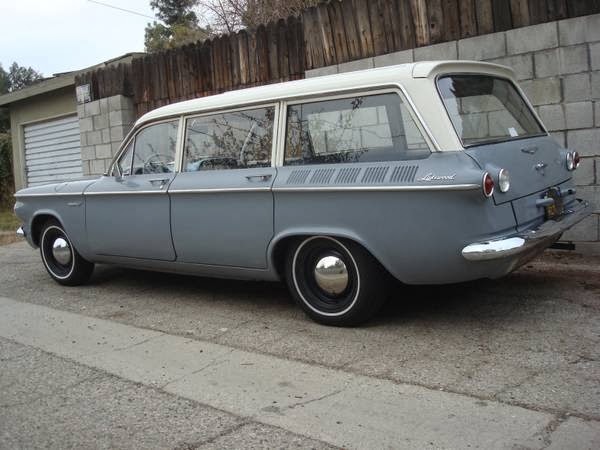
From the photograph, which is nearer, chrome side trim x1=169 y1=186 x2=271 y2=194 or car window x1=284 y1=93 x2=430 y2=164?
car window x1=284 y1=93 x2=430 y2=164

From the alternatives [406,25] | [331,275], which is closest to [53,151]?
[406,25]

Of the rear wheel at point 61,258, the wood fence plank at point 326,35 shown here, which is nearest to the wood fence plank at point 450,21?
the wood fence plank at point 326,35

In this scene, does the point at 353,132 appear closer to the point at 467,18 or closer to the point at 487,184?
the point at 487,184

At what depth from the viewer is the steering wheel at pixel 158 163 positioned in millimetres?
6051

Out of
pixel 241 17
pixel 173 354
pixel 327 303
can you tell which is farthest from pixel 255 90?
pixel 241 17

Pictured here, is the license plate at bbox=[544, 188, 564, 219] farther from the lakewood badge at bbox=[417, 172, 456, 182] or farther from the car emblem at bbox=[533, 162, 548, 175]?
the lakewood badge at bbox=[417, 172, 456, 182]

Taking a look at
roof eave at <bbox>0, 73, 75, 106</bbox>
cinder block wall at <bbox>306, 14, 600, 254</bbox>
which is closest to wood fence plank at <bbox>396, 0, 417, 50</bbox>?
cinder block wall at <bbox>306, 14, 600, 254</bbox>

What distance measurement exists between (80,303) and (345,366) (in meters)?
3.34

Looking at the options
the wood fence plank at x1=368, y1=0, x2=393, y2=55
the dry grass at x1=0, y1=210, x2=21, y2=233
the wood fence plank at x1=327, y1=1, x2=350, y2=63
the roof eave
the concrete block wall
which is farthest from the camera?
the roof eave

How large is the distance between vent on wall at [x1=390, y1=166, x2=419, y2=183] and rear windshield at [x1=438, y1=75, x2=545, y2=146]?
411mm

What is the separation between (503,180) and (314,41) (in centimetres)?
453

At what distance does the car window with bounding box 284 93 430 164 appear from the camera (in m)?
4.54

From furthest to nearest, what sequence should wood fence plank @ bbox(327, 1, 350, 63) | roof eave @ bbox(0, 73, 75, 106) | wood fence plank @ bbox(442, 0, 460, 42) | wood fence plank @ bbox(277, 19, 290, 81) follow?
roof eave @ bbox(0, 73, 75, 106) < wood fence plank @ bbox(277, 19, 290, 81) < wood fence plank @ bbox(327, 1, 350, 63) < wood fence plank @ bbox(442, 0, 460, 42)

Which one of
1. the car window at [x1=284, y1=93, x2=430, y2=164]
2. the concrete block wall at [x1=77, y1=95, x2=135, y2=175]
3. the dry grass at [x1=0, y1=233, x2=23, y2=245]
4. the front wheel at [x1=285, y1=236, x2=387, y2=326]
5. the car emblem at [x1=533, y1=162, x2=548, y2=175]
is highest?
the concrete block wall at [x1=77, y1=95, x2=135, y2=175]
